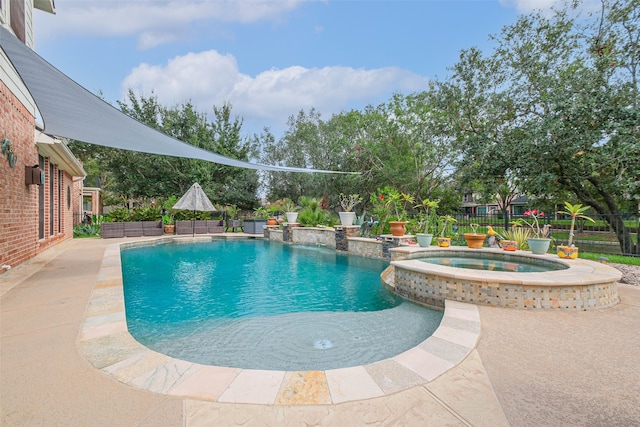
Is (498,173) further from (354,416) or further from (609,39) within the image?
(354,416)

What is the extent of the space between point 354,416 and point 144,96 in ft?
77.0

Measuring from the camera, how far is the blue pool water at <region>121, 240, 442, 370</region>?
9.70ft

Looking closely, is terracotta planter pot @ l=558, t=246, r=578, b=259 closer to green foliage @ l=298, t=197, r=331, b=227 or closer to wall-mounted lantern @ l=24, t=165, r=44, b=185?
green foliage @ l=298, t=197, r=331, b=227

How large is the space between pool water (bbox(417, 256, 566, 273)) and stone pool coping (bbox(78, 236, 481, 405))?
9.29 ft

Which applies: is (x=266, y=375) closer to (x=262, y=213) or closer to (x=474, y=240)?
(x=474, y=240)

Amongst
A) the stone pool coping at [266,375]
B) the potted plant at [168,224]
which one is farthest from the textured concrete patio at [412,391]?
the potted plant at [168,224]

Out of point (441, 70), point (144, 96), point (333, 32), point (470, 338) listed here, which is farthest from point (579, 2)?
point (144, 96)

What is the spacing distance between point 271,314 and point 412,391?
2.64m

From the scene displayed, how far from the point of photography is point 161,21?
8.27 metres

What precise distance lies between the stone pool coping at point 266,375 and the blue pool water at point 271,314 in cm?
49

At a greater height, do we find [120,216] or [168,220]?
[120,216]

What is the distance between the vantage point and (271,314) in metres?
4.22

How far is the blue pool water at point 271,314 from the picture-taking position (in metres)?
2.96

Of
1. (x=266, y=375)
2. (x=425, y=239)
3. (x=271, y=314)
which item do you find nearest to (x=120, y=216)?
(x=271, y=314)
